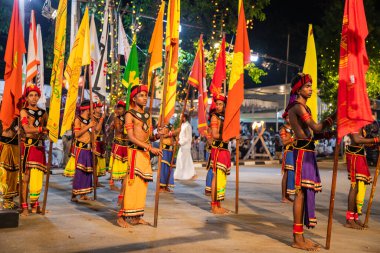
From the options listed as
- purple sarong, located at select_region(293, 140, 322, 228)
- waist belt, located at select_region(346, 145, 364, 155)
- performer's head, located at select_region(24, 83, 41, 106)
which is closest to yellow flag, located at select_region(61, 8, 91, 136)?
performer's head, located at select_region(24, 83, 41, 106)

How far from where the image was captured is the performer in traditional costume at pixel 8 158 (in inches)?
318

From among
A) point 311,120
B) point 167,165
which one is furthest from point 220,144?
point 167,165

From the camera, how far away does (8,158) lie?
26.5 ft

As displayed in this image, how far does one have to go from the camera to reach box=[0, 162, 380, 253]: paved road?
5832 millimetres

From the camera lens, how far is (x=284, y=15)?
38.5 m

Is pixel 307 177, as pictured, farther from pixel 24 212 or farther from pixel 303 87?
pixel 24 212

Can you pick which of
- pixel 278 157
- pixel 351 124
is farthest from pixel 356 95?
pixel 278 157

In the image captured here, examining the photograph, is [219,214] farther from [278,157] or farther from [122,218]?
[278,157]

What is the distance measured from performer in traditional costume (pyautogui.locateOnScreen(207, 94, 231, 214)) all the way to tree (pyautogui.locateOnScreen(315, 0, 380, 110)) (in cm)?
1870

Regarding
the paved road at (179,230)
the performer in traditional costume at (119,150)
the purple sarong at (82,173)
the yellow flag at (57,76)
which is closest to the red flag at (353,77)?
the paved road at (179,230)

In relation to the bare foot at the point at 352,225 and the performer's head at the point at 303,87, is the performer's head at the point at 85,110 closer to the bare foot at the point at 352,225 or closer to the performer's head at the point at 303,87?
the performer's head at the point at 303,87

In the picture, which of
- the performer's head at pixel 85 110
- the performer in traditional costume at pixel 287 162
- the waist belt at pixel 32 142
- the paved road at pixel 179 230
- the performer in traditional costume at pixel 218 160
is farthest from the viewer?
the performer in traditional costume at pixel 287 162

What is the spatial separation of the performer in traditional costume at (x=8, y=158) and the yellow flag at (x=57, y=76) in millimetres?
672

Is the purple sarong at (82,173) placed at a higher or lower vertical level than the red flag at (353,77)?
lower
